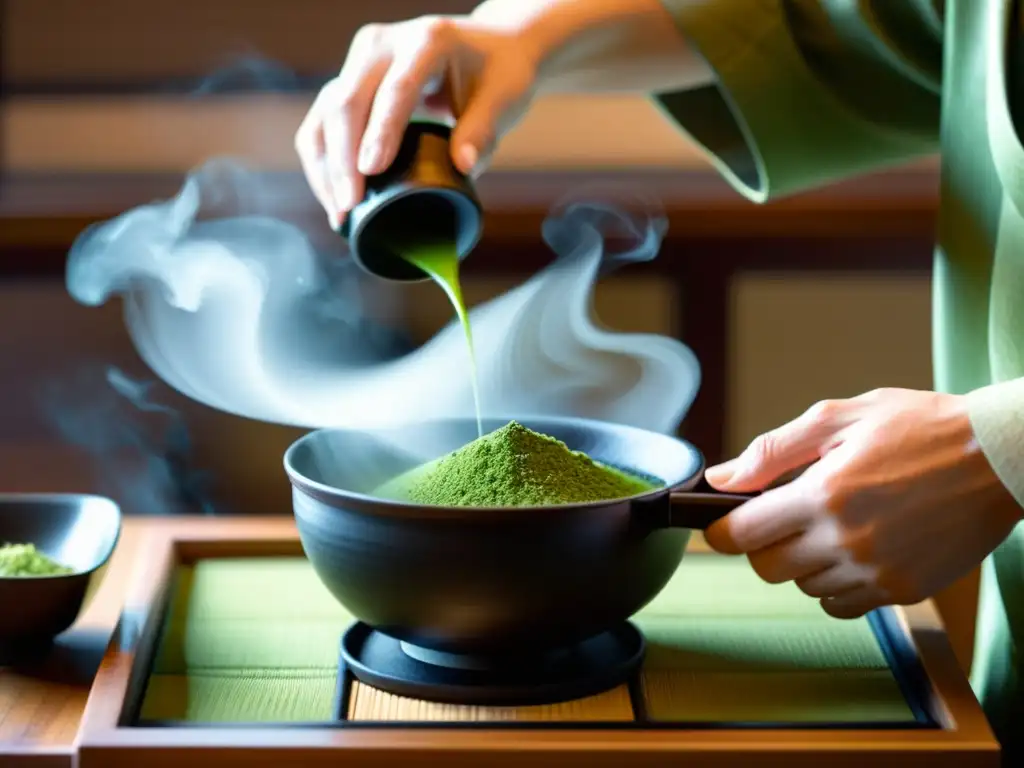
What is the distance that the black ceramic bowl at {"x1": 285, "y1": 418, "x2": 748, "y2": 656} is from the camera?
849 millimetres

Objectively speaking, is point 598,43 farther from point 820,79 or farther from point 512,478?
point 512,478

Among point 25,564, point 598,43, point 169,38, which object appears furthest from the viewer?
point 169,38

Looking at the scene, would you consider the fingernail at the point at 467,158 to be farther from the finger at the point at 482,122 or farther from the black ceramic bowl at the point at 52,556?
the black ceramic bowl at the point at 52,556

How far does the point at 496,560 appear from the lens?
2.80 feet

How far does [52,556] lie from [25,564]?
101 millimetres

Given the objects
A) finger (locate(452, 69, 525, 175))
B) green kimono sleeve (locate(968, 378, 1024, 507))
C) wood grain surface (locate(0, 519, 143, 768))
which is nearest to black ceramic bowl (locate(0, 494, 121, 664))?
wood grain surface (locate(0, 519, 143, 768))

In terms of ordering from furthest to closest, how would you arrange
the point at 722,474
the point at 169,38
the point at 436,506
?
the point at 169,38
the point at 722,474
the point at 436,506

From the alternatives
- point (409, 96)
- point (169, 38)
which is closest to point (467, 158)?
point (409, 96)

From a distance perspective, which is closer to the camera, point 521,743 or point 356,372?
point 521,743

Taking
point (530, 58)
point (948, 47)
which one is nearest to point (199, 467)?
point (530, 58)

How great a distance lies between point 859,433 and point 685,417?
6.28 feet

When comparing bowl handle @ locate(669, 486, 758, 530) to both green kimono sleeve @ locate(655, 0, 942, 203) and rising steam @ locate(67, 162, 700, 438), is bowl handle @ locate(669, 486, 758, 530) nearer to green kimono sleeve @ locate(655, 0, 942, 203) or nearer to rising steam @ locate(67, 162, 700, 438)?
rising steam @ locate(67, 162, 700, 438)

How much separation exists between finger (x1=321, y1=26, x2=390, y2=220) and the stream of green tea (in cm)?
9

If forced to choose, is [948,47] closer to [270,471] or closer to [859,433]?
[859,433]
